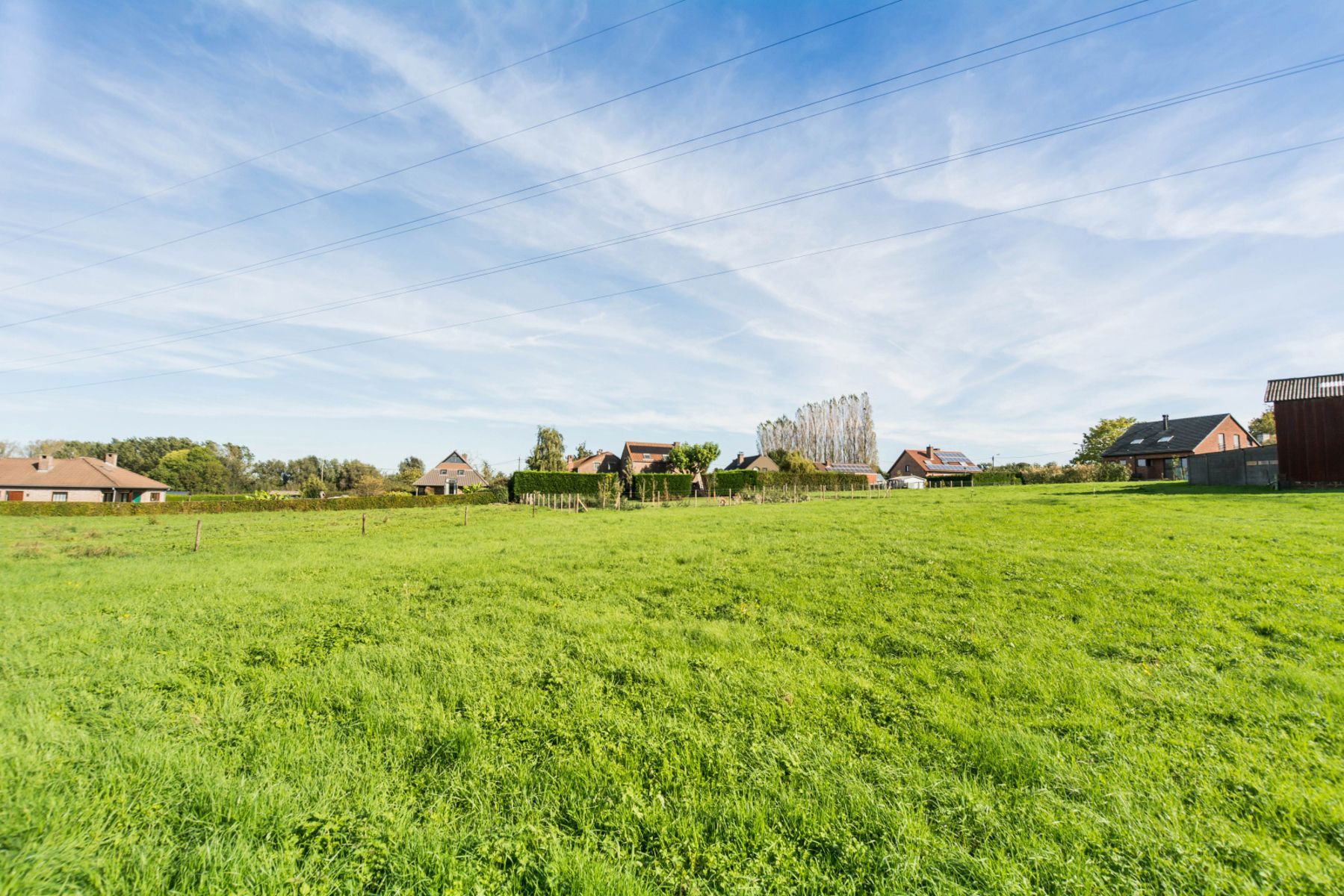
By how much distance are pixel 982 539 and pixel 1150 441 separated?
58146 millimetres

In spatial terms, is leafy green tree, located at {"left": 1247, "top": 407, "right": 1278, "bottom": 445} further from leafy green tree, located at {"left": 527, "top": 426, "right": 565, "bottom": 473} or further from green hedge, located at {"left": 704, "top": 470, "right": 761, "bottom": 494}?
leafy green tree, located at {"left": 527, "top": 426, "right": 565, "bottom": 473}

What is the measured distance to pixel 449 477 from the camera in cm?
8100

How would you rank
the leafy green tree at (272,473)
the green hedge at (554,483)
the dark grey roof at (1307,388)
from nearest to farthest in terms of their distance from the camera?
the dark grey roof at (1307,388)
the green hedge at (554,483)
the leafy green tree at (272,473)

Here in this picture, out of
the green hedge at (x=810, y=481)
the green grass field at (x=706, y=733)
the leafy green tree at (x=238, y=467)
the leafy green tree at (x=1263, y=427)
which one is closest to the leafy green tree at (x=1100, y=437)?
the leafy green tree at (x=1263, y=427)

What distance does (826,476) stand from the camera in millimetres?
55688

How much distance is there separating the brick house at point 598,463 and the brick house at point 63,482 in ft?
152

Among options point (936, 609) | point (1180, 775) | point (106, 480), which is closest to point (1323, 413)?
point (936, 609)

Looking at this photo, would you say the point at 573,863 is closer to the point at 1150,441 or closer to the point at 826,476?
the point at 826,476

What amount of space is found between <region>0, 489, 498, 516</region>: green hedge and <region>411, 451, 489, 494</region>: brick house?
26598 millimetres

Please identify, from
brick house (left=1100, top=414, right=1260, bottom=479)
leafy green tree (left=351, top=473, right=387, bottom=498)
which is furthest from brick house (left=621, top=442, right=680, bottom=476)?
brick house (left=1100, top=414, right=1260, bottom=479)

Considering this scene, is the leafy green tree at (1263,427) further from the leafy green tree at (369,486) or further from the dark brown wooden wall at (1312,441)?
the leafy green tree at (369,486)

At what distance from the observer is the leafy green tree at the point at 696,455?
58781mm

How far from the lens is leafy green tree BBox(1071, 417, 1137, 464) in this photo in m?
70.8

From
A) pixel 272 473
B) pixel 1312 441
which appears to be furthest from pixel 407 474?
pixel 1312 441
